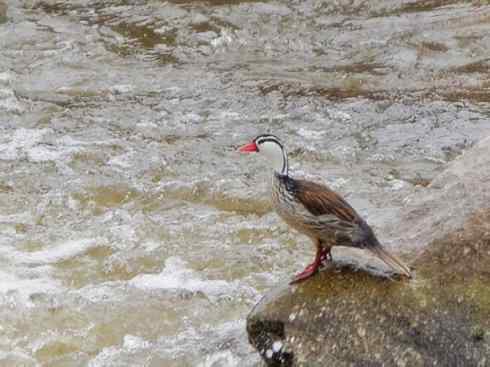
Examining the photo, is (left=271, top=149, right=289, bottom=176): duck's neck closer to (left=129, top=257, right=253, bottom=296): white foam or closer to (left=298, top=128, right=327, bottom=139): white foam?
(left=129, top=257, right=253, bottom=296): white foam

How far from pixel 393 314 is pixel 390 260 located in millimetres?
263

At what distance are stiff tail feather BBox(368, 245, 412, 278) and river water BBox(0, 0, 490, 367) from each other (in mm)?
323

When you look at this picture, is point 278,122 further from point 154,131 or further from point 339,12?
point 339,12

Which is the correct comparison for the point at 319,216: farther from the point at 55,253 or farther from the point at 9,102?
the point at 9,102

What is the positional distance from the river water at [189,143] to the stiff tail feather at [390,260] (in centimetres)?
32

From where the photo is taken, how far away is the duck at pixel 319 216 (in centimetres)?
482

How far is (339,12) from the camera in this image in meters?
12.9

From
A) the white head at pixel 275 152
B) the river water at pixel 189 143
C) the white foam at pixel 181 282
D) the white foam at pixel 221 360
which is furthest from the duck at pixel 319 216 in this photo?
the white foam at pixel 181 282

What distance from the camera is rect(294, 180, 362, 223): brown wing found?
15.8ft

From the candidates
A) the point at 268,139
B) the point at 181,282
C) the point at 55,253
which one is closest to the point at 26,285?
the point at 55,253

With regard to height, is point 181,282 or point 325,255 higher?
point 325,255

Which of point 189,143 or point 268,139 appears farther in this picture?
point 189,143

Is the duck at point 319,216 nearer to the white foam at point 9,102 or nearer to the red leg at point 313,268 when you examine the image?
the red leg at point 313,268

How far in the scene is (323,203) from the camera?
4840 mm
